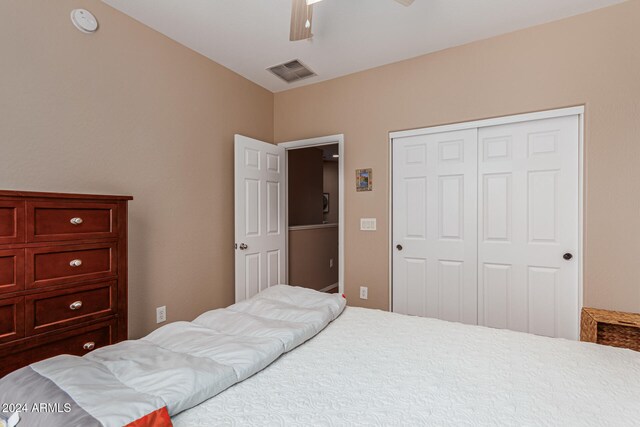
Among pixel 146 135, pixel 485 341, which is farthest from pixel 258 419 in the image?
pixel 146 135

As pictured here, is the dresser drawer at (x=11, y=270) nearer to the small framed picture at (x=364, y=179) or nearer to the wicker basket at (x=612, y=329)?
the small framed picture at (x=364, y=179)

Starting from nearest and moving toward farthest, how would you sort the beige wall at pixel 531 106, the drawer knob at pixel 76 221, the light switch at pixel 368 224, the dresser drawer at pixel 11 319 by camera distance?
the dresser drawer at pixel 11 319, the drawer knob at pixel 76 221, the beige wall at pixel 531 106, the light switch at pixel 368 224

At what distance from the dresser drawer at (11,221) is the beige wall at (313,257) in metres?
2.72

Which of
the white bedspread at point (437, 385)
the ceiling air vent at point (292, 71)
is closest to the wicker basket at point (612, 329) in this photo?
the white bedspread at point (437, 385)

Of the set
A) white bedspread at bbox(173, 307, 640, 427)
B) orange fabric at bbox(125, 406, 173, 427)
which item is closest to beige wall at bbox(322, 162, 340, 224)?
white bedspread at bbox(173, 307, 640, 427)

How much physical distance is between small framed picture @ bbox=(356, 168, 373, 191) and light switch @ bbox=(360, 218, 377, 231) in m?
0.32

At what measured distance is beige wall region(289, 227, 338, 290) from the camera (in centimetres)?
405

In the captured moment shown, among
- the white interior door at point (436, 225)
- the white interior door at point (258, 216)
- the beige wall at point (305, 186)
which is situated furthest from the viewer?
the beige wall at point (305, 186)

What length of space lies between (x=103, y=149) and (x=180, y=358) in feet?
5.73

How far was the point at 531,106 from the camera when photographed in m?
2.52

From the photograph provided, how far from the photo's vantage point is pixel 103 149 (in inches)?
86.1

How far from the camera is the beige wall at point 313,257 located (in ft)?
13.3

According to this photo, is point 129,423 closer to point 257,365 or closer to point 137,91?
point 257,365

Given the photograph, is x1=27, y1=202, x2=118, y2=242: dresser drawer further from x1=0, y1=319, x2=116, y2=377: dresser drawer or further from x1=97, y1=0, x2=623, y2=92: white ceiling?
x1=97, y1=0, x2=623, y2=92: white ceiling
